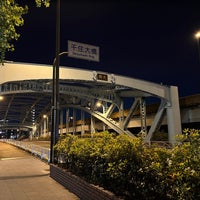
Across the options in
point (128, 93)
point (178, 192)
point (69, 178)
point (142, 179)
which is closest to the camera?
point (178, 192)

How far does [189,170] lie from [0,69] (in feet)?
65.5

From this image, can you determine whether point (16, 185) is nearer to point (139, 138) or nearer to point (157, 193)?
point (139, 138)

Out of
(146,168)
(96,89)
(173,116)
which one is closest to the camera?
(146,168)

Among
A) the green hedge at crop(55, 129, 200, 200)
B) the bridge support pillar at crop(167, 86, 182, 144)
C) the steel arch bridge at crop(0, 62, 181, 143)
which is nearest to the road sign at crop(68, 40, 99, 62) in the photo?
the green hedge at crop(55, 129, 200, 200)

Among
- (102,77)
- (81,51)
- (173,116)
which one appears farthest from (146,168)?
(173,116)

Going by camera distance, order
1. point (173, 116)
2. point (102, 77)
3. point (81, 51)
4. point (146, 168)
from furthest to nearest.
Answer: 1. point (173, 116)
2. point (102, 77)
3. point (81, 51)
4. point (146, 168)

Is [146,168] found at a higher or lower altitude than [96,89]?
lower

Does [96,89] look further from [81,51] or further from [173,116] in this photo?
[81,51]

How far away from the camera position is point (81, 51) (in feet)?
45.4

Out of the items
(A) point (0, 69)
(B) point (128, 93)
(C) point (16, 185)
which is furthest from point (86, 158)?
(B) point (128, 93)

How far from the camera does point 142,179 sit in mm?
5434

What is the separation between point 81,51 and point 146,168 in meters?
9.62

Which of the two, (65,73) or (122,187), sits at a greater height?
(65,73)

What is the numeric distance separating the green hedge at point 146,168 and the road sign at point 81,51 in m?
6.67
